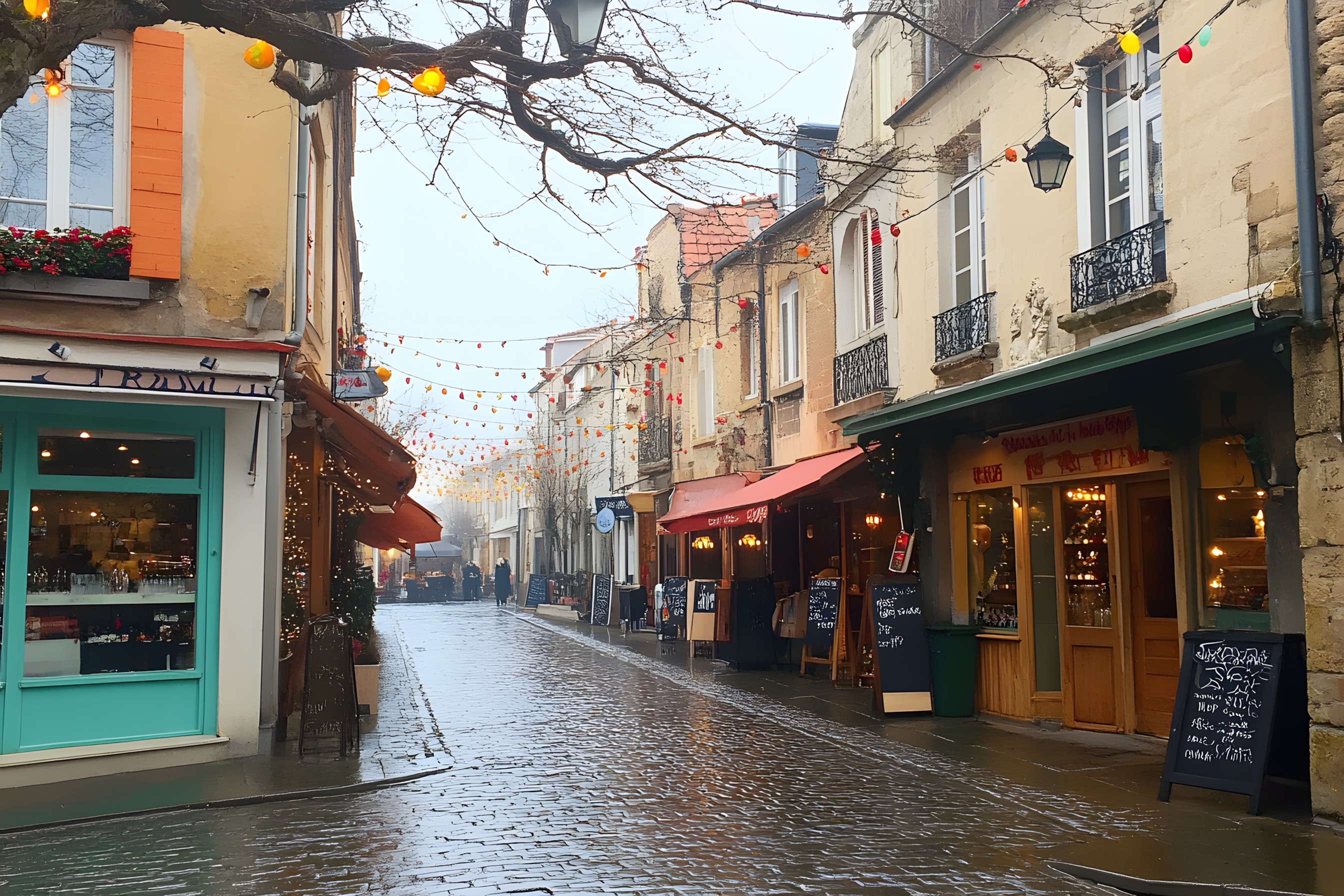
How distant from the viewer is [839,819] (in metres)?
7.41

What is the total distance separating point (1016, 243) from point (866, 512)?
4.82m

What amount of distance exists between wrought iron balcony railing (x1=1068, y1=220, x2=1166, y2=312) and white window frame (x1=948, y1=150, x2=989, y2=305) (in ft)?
6.21

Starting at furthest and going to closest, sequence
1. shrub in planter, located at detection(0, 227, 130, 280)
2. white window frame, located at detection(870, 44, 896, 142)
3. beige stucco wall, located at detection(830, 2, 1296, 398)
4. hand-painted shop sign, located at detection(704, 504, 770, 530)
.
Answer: hand-painted shop sign, located at detection(704, 504, 770, 530)
white window frame, located at detection(870, 44, 896, 142)
shrub in planter, located at detection(0, 227, 130, 280)
beige stucco wall, located at detection(830, 2, 1296, 398)

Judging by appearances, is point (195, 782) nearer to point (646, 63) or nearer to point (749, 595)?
point (646, 63)

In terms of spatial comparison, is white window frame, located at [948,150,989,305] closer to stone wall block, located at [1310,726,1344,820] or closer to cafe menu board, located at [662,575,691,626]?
stone wall block, located at [1310,726,1344,820]

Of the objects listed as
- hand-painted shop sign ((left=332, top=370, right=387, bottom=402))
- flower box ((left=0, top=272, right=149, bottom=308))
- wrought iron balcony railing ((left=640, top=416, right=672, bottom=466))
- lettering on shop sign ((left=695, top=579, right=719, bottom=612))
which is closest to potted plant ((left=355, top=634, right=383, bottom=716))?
hand-painted shop sign ((left=332, top=370, right=387, bottom=402))

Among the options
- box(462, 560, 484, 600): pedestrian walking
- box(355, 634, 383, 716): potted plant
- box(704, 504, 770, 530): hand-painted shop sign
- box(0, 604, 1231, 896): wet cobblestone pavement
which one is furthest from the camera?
box(462, 560, 484, 600): pedestrian walking

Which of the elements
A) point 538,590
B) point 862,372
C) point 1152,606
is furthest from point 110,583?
point 538,590

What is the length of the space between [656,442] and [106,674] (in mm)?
18929

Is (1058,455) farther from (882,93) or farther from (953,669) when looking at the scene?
(882,93)

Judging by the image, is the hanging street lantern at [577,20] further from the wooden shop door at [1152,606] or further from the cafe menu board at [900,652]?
the cafe menu board at [900,652]

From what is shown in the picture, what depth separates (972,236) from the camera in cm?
1273

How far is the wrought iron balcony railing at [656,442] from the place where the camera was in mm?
26828

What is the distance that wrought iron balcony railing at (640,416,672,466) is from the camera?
2683 centimetres
